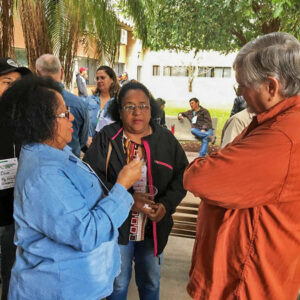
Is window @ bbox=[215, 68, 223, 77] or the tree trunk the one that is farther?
window @ bbox=[215, 68, 223, 77]

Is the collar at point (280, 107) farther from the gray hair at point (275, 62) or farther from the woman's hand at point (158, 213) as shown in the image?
the woman's hand at point (158, 213)

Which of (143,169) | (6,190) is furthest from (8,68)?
(143,169)

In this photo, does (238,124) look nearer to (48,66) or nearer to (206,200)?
(206,200)

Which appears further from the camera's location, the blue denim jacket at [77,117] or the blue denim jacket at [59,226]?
the blue denim jacket at [77,117]

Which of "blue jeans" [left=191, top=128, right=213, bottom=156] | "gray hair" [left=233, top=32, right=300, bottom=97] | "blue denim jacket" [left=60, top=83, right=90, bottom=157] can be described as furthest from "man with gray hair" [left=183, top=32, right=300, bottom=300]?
"blue jeans" [left=191, top=128, right=213, bottom=156]

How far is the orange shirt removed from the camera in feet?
3.33

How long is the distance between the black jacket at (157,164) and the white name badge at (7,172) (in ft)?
1.65

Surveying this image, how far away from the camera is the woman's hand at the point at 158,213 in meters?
1.84

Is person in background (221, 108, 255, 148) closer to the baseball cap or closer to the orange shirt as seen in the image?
the orange shirt

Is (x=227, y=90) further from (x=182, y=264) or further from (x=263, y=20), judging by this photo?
(x=182, y=264)

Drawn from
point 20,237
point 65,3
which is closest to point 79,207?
point 20,237

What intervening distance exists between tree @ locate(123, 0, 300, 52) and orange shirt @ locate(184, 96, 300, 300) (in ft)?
15.8

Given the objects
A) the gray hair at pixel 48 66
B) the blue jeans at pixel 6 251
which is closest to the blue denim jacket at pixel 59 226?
the blue jeans at pixel 6 251

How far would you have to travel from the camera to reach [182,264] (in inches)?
121
